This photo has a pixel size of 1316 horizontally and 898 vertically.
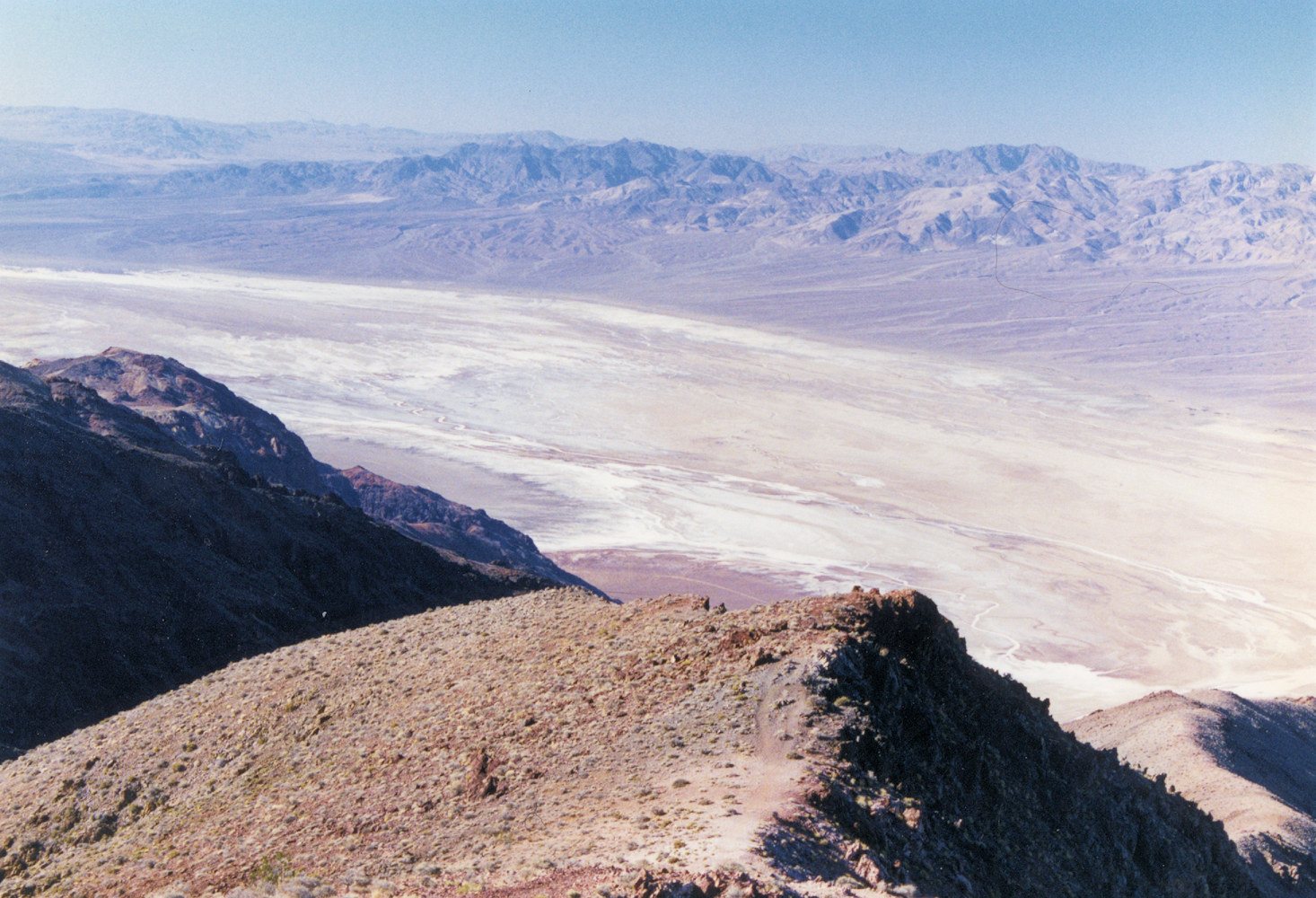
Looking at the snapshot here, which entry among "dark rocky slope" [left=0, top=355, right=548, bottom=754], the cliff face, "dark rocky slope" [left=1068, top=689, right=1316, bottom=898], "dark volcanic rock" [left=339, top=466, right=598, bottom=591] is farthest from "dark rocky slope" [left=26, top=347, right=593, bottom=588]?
the cliff face

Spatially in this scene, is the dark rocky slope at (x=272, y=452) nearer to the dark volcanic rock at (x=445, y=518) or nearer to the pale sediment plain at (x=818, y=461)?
the dark volcanic rock at (x=445, y=518)

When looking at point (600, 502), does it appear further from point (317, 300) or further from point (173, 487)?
point (317, 300)

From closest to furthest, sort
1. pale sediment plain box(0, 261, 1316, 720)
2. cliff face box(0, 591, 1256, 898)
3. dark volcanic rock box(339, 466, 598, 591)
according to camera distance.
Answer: cliff face box(0, 591, 1256, 898)
dark volcanic rock box(339, 466, 598, 591)
pale sediment plain box(0, 261, 1316, 720)

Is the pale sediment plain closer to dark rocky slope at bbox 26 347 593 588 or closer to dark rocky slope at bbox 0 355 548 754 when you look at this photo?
dark rocky slope at bbox 26 347 593 588

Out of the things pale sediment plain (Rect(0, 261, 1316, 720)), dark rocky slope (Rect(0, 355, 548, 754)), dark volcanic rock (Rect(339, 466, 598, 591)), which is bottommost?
pale sediment plain (Rect(0, 261, 1316, 720))

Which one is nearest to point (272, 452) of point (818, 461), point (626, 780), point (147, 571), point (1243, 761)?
point (147, 571)
